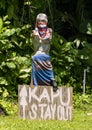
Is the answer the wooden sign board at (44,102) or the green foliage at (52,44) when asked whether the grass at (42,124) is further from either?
the green foliage at (52,44)

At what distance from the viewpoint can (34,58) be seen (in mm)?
7332

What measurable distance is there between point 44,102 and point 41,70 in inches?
20.9

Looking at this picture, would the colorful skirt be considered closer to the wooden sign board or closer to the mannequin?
the mannequin

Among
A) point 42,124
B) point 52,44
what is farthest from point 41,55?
point 52,44

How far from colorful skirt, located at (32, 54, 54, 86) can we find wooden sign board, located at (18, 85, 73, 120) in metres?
0.32

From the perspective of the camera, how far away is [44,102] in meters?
7.10

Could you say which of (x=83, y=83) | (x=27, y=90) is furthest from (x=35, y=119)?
(x=83, y=83)

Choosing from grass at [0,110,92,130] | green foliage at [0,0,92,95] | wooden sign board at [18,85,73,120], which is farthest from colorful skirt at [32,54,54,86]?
green foliage at [0,0,92,95]

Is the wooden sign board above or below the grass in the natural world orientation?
above

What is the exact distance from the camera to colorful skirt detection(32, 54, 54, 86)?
24.1ft

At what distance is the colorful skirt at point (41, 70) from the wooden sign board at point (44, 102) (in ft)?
1.06

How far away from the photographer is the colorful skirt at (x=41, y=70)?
24.1ft

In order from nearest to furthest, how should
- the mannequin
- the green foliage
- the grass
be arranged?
the grass < the mannequin < the green foliage

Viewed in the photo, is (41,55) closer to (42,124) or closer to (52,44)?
(42,124)
